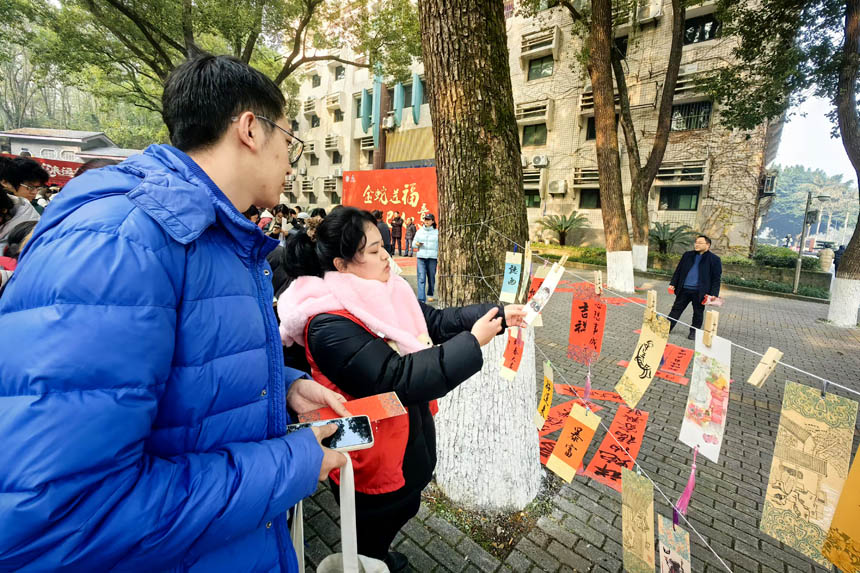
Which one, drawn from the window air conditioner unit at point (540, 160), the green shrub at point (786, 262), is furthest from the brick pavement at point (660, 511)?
the window air conditioner unit at point (540, 160)

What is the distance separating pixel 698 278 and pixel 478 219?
5.36 meters

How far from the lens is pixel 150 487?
0.71 m

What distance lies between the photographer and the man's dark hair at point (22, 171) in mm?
3774

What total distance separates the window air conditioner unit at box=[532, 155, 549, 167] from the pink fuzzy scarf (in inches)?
667

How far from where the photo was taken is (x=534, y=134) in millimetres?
17891

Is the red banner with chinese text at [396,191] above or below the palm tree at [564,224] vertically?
above

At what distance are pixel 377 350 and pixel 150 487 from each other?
772mm

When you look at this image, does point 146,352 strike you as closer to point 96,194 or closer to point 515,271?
point 96,194

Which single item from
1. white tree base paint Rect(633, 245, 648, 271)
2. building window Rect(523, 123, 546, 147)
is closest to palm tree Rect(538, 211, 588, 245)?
building window Rect(523, 123, 546, 147)

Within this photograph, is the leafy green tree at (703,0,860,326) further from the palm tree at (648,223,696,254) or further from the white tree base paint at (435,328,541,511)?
the white tree base paint at (435,328,541,511)

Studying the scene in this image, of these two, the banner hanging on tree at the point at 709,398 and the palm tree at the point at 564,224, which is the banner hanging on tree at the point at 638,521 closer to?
the banner hanging on tree at the point at 709,398

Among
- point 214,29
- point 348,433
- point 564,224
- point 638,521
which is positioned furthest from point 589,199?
point 348,433

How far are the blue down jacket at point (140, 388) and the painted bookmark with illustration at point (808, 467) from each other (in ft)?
4.80

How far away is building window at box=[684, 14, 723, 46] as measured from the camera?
1362 centimetres
